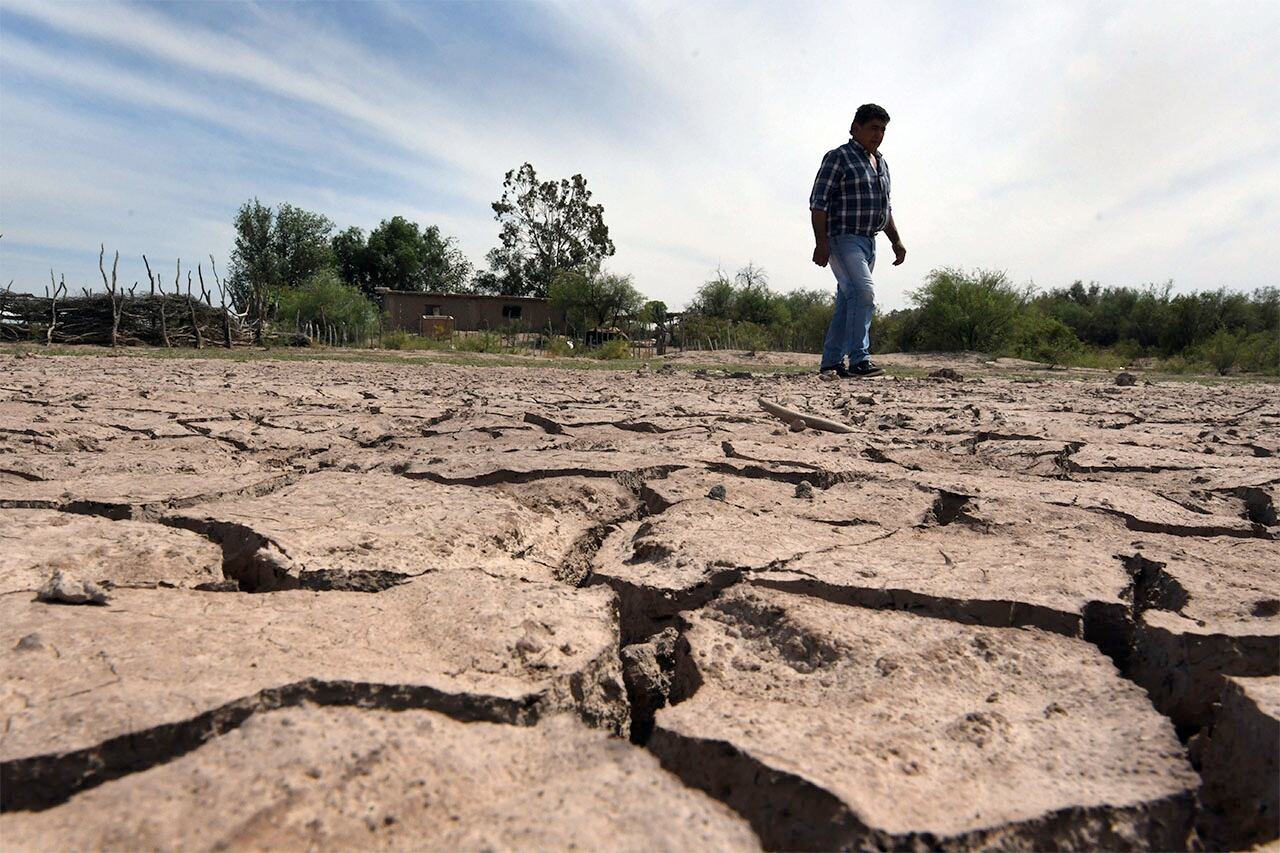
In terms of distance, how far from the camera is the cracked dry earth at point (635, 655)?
805mm

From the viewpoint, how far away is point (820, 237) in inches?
222

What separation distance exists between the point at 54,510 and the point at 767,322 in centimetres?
2821

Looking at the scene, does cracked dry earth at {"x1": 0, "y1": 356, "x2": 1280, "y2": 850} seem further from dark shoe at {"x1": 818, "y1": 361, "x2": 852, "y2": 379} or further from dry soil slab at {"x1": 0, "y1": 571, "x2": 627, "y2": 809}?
dark shoe at {"x1": 818, "y1": 361, "x2": 852, "y2": 379}

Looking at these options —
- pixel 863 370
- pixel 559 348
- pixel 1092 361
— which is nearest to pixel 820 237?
pixel 863 370

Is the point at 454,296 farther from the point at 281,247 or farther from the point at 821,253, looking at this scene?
the point at 821,253

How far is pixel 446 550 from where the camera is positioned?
1.56 metres

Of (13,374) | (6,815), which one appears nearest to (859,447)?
(6,815)

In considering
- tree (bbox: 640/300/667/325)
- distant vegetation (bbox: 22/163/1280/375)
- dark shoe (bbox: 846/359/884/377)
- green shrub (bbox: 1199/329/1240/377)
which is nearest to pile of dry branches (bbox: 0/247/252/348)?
distant vegetation (bbox: 22/163/1280/375)

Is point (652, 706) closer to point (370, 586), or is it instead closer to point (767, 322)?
point (370, 586)

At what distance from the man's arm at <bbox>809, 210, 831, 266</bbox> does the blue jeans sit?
57 mm

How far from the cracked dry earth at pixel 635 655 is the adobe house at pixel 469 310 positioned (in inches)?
1028

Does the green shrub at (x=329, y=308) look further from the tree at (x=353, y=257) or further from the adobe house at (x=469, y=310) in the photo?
the tree at (x=353, y=257)

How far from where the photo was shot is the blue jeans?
18.1 ft

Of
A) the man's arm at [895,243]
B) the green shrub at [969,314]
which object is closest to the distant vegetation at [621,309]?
the green shrub at [969,314]
